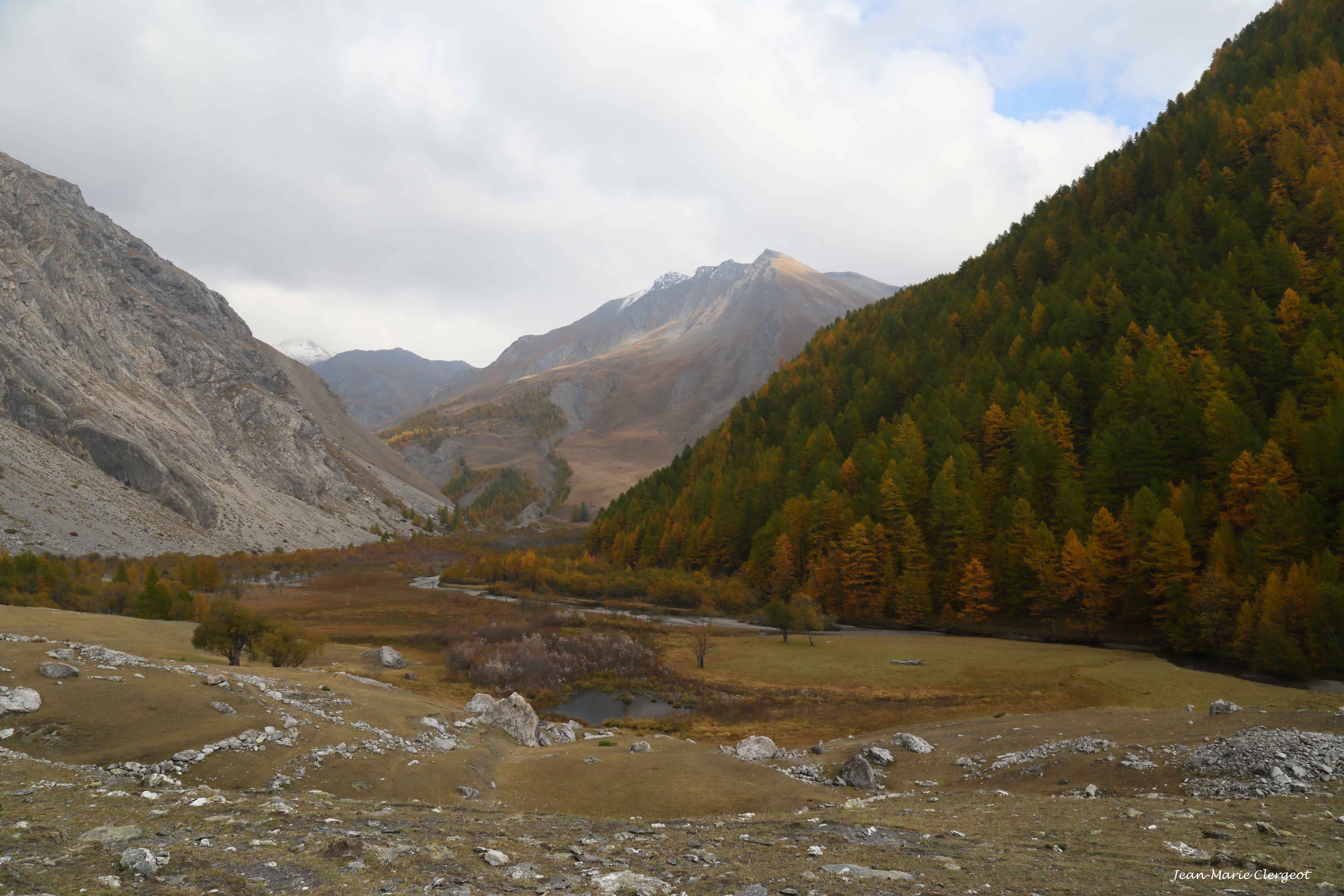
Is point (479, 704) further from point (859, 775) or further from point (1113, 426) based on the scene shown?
point (1113, 426)

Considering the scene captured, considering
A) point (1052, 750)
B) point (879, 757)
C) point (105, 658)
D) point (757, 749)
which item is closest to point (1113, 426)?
point (1052, 750)

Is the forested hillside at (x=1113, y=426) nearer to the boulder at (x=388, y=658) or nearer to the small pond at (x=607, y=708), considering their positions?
the small pond at (x=607, y=708)

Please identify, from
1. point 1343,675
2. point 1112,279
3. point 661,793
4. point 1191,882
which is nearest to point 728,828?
point 661,793

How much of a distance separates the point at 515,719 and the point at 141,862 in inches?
983

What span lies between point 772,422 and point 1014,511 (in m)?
65.8

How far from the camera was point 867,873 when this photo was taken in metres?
11.5

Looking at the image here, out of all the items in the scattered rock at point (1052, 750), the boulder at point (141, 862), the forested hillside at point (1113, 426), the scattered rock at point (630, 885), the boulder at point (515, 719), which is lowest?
the boulder at point (515, 719)

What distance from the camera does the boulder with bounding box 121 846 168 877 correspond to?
915 cm

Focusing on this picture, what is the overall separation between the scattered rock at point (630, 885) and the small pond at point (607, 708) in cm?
3686

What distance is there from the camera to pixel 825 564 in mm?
87938

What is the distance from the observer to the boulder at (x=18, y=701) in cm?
1888

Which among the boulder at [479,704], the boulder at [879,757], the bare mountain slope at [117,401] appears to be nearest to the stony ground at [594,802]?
the boulder at [879,757]

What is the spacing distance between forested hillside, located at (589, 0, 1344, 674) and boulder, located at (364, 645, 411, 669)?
55.1 m

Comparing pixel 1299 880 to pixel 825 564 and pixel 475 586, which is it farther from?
pixel 475 586
